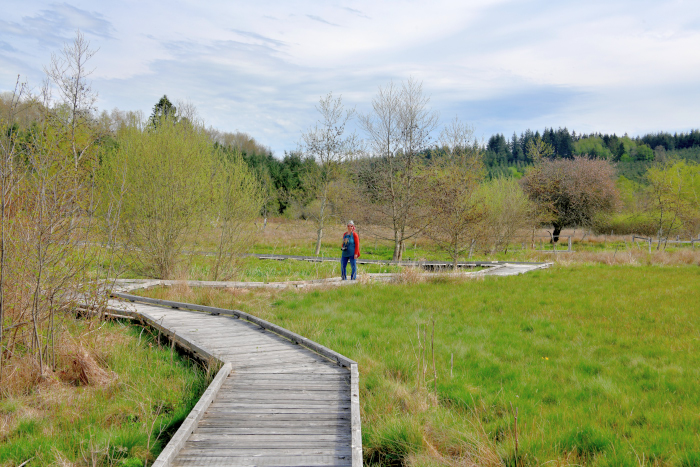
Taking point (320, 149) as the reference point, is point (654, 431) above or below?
below

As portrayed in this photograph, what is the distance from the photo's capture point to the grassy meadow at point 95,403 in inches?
170

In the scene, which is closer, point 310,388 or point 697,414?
point 697,414

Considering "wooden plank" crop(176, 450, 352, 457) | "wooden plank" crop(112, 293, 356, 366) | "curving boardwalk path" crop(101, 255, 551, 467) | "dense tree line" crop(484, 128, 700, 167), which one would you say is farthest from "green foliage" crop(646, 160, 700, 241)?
"dense tree line" crop(484, 128, 700, 167)

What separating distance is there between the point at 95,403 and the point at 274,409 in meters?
2.30

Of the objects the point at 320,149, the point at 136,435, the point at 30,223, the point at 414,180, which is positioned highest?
the point at 320,149

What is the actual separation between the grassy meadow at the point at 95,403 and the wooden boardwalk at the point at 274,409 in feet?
1.62

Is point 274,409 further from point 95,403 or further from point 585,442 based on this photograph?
point 585,442

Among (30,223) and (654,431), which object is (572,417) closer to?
(654,431)

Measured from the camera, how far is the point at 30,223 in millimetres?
5820

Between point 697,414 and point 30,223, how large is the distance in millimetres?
7892

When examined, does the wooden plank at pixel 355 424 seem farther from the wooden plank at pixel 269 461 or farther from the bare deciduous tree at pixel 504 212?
the bare deciduous tree at pixel 504 212

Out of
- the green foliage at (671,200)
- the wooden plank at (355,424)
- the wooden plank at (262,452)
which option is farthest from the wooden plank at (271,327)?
the green foliage at (671,200)

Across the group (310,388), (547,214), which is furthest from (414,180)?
(310,388)

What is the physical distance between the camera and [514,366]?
21.1 ft
